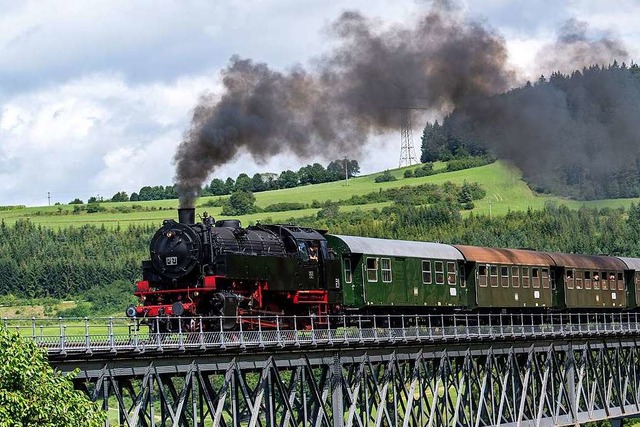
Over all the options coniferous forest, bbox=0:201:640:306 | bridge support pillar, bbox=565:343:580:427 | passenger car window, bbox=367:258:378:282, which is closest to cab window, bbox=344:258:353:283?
passenger car window, bbox=367:258:378:282

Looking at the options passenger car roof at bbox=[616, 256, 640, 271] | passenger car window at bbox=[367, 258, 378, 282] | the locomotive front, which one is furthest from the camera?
passenger car roof at bbox=[616, 256, 640, 271]

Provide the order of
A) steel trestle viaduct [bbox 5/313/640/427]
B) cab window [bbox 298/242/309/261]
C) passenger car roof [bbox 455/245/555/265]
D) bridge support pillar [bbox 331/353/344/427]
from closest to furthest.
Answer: steel trestle viaduct [bbox 5/313/640/427] → bridge support pillar [bbox 331/353/344/427] → cab window [bbox 298/242/309/261] → passenger car roof [bbox 455/245/555/265]

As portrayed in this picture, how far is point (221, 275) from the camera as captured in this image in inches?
1662

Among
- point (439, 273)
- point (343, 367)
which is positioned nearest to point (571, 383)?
point (439, 273)

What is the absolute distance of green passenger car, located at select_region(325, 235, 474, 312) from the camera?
50188 millimetres

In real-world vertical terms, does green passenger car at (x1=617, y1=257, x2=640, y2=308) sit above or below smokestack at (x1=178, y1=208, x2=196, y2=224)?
below

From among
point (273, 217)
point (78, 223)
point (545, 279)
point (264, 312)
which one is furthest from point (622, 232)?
point (264, 312)

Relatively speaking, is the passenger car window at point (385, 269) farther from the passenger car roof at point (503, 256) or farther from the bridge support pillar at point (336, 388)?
the bridge support pillar at point (336, 388)

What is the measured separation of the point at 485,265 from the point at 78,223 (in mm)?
144490

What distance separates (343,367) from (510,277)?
1733 cm

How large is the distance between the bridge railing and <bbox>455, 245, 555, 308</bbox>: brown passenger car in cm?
124

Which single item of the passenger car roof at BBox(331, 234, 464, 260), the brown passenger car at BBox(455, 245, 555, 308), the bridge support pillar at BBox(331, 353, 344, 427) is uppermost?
the passenger car roof at BBox(331, 234, 464, 260)

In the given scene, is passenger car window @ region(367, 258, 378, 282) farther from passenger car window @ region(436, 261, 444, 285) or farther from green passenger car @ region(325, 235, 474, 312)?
passenger car window @ region(436, 261, 444, 285)

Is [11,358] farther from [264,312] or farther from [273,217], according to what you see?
[273,217]
